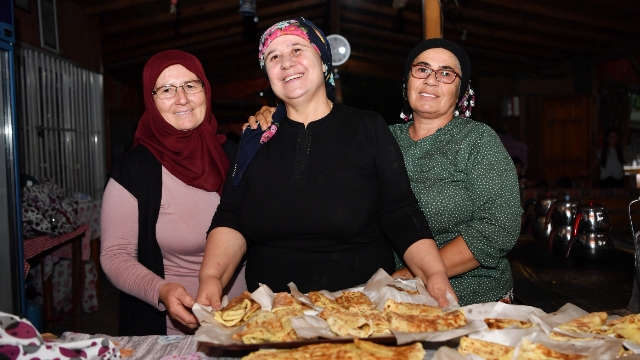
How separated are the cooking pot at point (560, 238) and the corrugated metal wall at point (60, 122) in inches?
182

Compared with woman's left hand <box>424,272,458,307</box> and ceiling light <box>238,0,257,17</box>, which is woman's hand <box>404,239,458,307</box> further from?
ceiling light <box>238,0,257,17</box>

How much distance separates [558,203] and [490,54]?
8405 millimetres

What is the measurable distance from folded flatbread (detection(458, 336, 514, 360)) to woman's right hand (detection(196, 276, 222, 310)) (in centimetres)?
70

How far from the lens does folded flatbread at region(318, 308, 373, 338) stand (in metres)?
1.35

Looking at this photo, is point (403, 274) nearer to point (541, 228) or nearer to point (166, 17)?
point (541, 228)

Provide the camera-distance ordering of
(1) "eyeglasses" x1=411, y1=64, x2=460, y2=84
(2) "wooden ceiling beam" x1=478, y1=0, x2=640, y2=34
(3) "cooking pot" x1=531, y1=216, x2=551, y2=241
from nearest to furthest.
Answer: (1) "eyeglasses" x1=411, y1=64, x2=460, y2=84, (3) "cooking pot" x1=531, y1=216, x2=551, y2=241, (2) "wooden ceiling beam" x1=478, y1=0, x2=640, y2=34

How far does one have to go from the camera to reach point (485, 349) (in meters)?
1.27

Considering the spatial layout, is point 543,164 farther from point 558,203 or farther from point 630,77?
point 558,203

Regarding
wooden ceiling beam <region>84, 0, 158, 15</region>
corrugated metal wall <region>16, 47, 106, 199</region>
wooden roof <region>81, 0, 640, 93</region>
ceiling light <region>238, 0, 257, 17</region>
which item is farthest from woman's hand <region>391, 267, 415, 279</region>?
wooden ceiling beam <region>84, 0, 158, 15</region>

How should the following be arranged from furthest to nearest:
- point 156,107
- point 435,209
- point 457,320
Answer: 1. point 156,107
2. point 435,209
3. point 457,320

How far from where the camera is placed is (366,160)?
1849 mm

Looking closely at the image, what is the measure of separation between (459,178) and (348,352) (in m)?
0.98

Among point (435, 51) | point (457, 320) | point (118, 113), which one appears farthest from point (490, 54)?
point (457, 320)

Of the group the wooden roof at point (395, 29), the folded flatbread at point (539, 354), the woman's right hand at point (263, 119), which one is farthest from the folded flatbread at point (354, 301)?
the wooden roof at point (395, 29)
